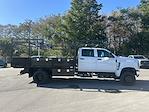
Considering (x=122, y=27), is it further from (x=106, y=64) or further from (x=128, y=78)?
(x=128, y=78)

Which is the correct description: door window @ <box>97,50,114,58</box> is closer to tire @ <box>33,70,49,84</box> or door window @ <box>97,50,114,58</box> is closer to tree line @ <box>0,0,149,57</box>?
tire @ <box>33,70,49,84</box>

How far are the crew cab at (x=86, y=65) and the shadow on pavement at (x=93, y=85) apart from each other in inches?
22.1

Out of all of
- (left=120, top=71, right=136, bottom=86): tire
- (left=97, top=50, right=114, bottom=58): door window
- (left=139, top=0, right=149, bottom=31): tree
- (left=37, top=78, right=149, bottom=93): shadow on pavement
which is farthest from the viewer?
(left=139, top=0, right=149, bottom=31): tree

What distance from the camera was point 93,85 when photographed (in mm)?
21453

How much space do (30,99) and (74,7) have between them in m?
38.3

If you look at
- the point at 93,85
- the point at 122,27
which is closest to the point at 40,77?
the point at 93,85

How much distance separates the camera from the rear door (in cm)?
2203

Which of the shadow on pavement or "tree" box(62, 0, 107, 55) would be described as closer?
the shadow on pavement

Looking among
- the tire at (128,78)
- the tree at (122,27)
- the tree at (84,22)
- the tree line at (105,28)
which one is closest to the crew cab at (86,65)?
the tire at (128,78)

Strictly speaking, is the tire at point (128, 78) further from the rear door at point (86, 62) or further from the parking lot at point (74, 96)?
the rear door at point (86, 62)

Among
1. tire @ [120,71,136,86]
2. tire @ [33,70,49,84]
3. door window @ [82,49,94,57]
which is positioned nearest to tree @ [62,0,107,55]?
door window @ [82,49,94,57]

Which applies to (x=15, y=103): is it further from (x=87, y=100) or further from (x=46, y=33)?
(x=46, y=33)

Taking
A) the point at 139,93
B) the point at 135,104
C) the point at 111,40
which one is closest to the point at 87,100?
the point at 135,104

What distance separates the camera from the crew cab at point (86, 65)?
2195 centimetres
